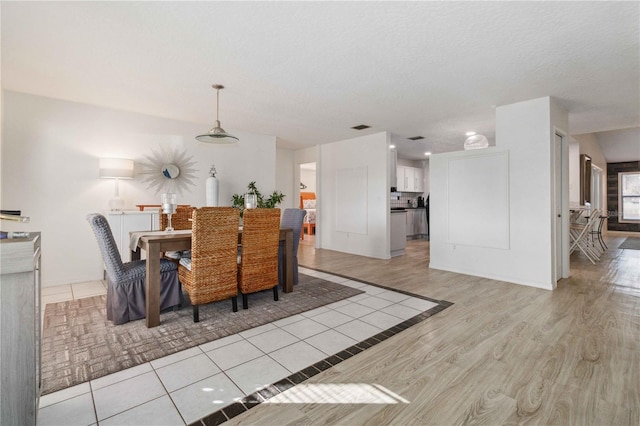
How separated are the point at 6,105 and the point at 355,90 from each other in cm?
433

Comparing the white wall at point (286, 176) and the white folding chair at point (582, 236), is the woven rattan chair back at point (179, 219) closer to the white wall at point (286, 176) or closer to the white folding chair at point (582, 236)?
the white wall at point (286, 176)

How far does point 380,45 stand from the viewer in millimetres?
2562

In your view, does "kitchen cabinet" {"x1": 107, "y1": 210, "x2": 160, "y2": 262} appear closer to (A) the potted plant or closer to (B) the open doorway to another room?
(A) the potted plant

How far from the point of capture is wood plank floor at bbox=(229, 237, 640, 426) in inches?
60.4

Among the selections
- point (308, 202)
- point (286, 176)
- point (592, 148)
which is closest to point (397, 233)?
point (286, 176)

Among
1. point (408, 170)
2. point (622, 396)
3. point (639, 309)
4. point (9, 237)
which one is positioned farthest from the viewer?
point (408, 170)

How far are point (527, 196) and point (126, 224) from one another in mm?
5422

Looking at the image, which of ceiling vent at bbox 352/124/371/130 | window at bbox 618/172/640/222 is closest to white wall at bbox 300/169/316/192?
ceiling vent at bbox 352/124/371/130

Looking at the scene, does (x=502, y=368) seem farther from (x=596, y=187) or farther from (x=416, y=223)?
(x=596, y=187)

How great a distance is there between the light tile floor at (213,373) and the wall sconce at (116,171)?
10.2 feet

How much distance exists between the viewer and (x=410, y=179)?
9.13 m

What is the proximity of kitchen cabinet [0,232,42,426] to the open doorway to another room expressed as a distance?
22.4ft

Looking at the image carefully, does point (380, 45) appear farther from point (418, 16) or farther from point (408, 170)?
point (408, 170)

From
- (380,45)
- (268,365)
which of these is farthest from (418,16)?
(268,365)
